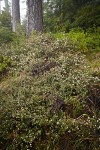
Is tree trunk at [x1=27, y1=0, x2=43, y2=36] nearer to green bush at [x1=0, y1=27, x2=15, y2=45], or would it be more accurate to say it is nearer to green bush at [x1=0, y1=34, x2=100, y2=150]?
green bush at [x1=0, y1=27, x2=15, y2=45]

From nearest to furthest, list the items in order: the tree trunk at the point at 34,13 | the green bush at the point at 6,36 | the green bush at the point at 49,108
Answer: the green bush at the point at 49,108, the tree trunk at the point at 34,13, the green bush at the point at 6,36

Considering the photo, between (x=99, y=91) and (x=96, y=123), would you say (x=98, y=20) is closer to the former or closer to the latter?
(x=99, y=91)

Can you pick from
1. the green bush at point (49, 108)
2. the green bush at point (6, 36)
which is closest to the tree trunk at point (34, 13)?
the green bush at point (6, 36)

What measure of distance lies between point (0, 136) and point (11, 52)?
3927mm

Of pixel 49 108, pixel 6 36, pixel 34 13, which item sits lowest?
pixel 49 108

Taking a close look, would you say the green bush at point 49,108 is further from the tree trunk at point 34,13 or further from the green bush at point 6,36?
the green bush at point 6,36

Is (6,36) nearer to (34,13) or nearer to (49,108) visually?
(34,13)

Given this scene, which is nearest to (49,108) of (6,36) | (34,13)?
(34,13)

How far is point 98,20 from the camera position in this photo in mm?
10094

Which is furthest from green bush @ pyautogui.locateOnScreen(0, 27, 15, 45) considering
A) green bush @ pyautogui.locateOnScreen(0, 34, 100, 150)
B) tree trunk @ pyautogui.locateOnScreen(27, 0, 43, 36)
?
green bush @ pyautogui.locateOnScreen(0, 34, 100, 150)

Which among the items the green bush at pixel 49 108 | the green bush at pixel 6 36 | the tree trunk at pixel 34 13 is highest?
the tree trunk at pixel 34 13

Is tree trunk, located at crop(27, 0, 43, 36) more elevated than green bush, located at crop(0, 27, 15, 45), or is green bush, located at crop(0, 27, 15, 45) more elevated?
tree trunk, located at crop(27, 0, 43, 36)

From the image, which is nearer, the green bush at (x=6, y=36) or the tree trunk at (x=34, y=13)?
the tree trunk at (x=34, y=13)

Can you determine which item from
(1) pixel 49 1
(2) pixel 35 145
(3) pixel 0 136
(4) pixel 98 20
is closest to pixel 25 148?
(2) pixel 35 145
